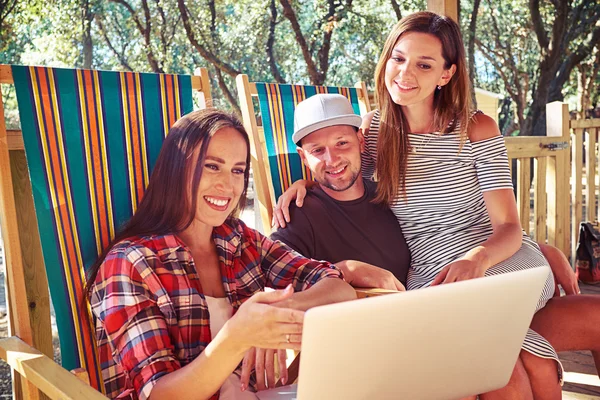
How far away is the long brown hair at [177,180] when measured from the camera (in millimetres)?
1629

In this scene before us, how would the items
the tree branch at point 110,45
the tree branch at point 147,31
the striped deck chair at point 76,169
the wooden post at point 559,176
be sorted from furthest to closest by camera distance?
the tree branch at point 110,45 → the tree branch at point 147,31 → the wooden post at point 559,176 → the striped deck chair at point 76,169

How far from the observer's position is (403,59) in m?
2.15

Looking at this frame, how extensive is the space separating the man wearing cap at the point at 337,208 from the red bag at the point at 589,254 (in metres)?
2.53

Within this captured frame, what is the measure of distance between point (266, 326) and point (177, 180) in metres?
0.58

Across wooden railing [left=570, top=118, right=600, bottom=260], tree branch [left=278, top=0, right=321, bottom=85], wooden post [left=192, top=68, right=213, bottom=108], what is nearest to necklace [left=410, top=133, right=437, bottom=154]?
wooden post [left=192, top=68, right=213, bottom=108]

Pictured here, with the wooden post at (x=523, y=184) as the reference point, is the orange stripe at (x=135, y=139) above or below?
above

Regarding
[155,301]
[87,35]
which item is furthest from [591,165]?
[87,35]

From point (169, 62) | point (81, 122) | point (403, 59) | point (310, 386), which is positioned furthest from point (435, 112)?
point (169, 62)

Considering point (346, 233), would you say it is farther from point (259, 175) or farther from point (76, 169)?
point (76, 169)

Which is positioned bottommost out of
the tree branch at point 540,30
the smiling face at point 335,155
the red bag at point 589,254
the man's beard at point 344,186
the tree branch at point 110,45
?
the red bag at point 589,254

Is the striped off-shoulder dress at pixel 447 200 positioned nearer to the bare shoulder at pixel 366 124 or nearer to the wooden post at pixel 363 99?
the bare shoulder at pixel 366 124

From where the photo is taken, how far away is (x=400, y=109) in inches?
89.2

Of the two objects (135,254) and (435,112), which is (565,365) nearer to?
(435,112)

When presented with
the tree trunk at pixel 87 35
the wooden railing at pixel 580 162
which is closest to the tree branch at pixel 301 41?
the tree trunk at pixel 87 35
